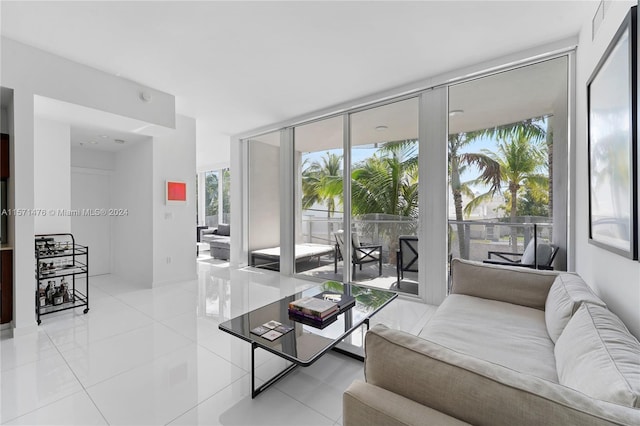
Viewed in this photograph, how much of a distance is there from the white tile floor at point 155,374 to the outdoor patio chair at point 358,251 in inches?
35.3

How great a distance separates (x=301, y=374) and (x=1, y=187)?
356cm

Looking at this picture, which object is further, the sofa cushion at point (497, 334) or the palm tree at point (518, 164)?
the palm tree at point (518, 164)

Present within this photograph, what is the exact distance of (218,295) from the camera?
415 cm

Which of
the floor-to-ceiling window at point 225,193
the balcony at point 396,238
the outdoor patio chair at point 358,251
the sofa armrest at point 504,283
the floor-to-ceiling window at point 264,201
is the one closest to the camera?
the sofa armrest at point 504,283

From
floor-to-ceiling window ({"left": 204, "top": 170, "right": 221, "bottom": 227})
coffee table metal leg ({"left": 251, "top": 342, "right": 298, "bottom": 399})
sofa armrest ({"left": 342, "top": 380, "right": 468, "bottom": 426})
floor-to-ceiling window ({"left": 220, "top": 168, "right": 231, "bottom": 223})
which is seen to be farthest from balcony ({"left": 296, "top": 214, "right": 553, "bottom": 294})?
floor-to-ceiling window ({"left": 204, "top": 170, "right": 221, "bottom": 227})

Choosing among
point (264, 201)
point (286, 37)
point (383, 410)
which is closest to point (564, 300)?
point (383, 410)

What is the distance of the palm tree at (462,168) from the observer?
3393mm

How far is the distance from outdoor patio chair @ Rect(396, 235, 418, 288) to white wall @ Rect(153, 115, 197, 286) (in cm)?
342

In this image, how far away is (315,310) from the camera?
2100mm

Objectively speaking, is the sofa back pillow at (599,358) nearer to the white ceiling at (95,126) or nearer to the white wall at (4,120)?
the white ceiling at (95,126)

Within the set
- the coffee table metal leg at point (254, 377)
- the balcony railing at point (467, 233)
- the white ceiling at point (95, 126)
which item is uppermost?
the white ceiling at point (95, 126)

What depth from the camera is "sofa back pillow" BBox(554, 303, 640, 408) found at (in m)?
0.80

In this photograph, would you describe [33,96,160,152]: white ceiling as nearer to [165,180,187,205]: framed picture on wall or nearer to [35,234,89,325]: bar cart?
[165,180,187,205]: framed picture on wall

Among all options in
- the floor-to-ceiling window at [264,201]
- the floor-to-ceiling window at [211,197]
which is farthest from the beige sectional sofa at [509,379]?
the floor-to-ceiling window at [211,197]
